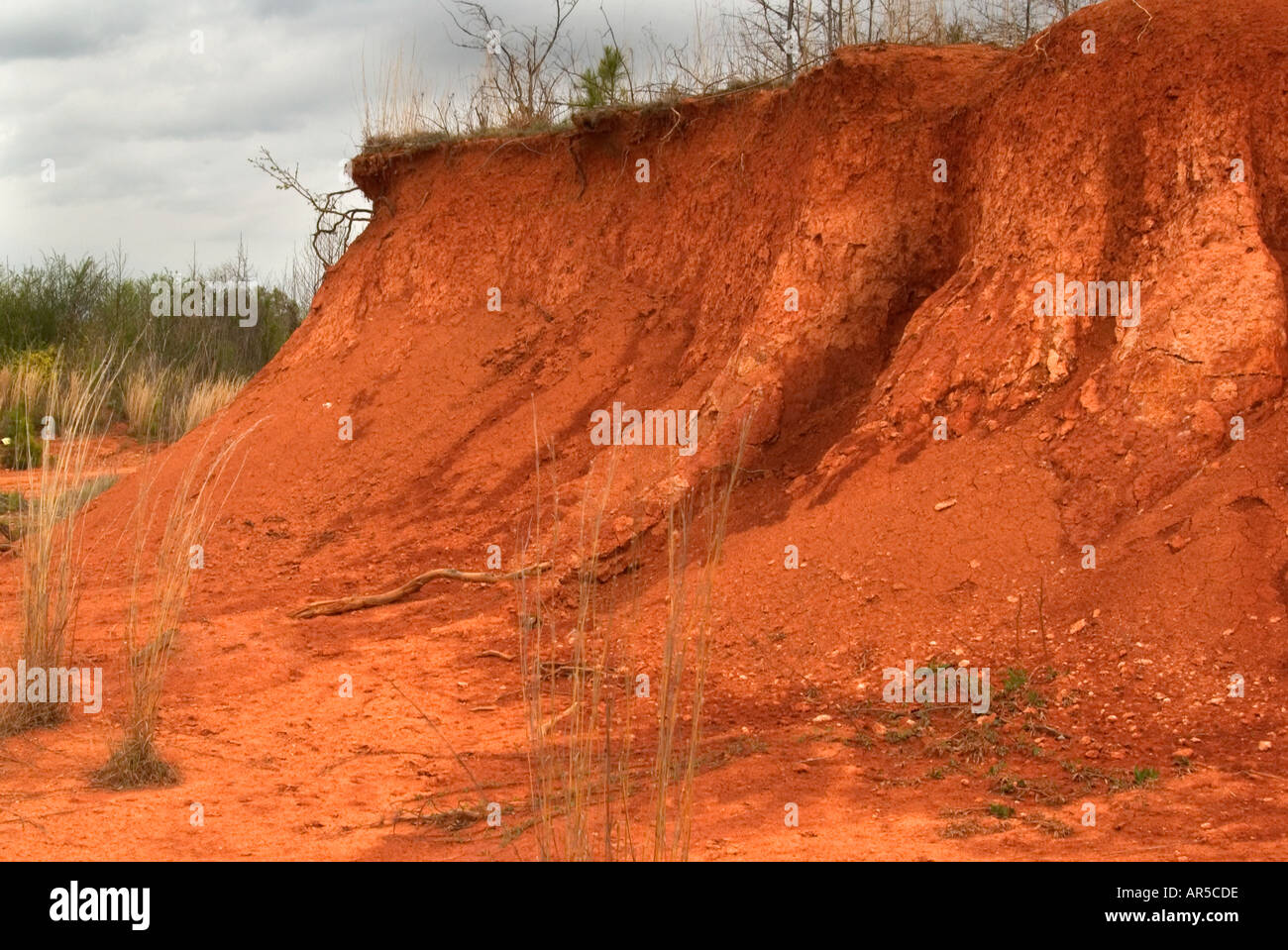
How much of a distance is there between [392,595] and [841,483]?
10.1 ft

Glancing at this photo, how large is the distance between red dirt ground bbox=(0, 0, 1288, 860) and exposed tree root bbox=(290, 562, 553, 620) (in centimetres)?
12

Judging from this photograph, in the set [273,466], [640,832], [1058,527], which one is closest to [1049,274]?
[1058,527]

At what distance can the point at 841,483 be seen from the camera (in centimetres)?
812

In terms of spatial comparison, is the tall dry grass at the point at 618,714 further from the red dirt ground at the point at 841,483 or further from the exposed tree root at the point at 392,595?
the exposed tree root at the point at 392,595

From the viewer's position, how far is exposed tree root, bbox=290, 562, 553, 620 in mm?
8875

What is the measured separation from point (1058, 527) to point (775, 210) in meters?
4.05

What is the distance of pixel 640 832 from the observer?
180 inches

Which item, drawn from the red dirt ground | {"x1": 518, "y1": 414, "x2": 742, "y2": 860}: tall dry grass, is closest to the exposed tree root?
the red dirt ground

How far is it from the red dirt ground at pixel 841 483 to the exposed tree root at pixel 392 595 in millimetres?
122

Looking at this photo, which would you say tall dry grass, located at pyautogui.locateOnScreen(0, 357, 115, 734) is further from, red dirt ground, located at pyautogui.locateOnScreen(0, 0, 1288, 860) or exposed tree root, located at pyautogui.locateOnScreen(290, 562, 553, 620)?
exposed tree root, located at pyautogui.locateOnScreen(290, 562, 553, 620)

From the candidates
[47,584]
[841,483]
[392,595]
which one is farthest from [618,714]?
[392,595]

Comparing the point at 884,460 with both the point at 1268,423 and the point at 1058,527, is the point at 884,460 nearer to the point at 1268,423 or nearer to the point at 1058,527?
the point at 1058,527

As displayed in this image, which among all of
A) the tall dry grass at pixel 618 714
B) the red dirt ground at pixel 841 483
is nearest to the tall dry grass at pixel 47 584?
the red dirt ground at pixel 841 483

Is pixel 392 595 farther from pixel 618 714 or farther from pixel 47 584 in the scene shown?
pixel 618 714
